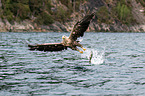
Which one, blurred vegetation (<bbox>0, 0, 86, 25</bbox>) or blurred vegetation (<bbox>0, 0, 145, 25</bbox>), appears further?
blurred vegetation (<bbox>0, 0, 145, 25</bbox>)

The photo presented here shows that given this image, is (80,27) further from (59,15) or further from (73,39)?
(59,15)

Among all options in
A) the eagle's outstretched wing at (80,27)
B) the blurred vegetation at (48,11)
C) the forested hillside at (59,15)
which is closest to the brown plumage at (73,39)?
the eagle's outstretched wing at (80,27)

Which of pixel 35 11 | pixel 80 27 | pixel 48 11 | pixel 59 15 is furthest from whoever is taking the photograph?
pixel 48 11

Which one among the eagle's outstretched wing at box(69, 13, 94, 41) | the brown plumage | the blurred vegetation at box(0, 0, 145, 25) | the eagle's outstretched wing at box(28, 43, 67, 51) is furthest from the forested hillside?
the eagle's outstretched wing at box(69, 13, 94, 41)

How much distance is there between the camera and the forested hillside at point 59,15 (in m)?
112

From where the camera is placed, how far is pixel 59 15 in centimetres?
13700

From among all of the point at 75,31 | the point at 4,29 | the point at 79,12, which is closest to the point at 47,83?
the point at 75,31

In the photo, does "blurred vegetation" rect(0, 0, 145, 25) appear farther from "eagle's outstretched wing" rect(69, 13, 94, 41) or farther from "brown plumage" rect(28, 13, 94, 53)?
"eagle's outstretched wing" rect(69, 13, 94, 41)

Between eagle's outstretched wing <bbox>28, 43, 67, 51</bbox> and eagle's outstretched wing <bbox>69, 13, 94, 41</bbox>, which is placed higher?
eagle's outstretched wing <bbox>69, 13, 94, 41</bbox>

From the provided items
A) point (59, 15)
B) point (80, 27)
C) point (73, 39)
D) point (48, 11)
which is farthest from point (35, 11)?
point (80, 27)

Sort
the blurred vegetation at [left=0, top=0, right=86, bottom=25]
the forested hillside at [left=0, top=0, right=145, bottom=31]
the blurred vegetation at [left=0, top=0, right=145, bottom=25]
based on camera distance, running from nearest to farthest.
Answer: the forested hillside at [left=0, top=0, right=145, bottom=31] → the blurred vegetation at [left=0, top=0, right=86, bottom=25] → the blurred vegetation at [left=0, top=0, right=145, bottom=25]

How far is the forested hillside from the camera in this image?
112 meters


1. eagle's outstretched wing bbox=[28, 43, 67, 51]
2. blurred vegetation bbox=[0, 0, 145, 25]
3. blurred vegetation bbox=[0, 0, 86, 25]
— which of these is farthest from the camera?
blurred vegetation bbox=[0, 0, 145, 25]

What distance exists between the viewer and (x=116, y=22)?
174 metres
